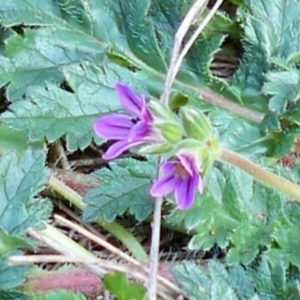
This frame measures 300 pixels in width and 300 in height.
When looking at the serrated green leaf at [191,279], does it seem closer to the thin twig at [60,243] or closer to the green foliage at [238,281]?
the green foliage at [238,281]

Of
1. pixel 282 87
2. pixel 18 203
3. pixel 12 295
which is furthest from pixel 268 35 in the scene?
pixel 12 295

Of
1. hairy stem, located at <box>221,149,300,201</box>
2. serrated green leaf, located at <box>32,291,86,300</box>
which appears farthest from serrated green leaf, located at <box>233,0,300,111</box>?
serrated green leaf, located at <box>32,291,86,300</box>

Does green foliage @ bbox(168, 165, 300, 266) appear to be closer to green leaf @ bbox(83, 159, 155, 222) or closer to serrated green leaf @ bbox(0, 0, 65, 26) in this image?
green leaf @ bbox(83, 159, 155, 222)

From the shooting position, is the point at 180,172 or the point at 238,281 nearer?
the point at 180,172

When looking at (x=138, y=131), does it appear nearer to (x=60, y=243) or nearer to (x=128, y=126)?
(x=128, y=126)

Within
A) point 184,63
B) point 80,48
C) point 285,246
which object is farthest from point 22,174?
point 285,246
